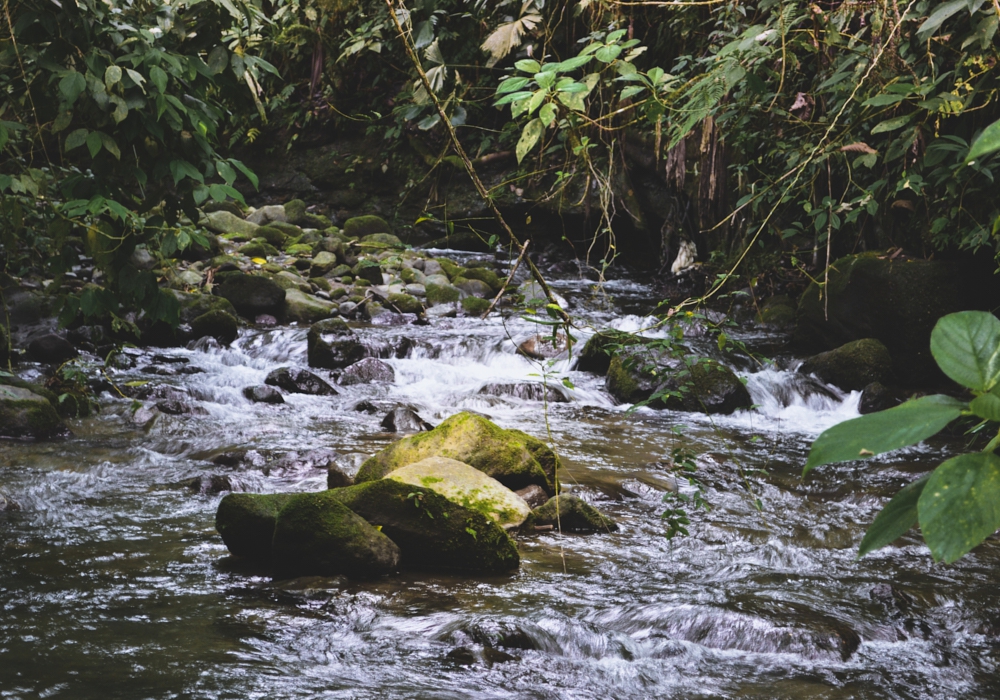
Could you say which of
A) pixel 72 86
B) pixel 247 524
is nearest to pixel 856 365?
pixel 247 524

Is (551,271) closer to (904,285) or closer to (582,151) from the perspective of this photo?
(904,285)

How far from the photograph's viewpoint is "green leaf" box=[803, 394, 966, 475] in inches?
22.8

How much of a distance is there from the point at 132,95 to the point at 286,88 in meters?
14.5

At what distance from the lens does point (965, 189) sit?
199 inches

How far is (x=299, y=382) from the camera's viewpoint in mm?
7199

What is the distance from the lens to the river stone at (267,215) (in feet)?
46.8

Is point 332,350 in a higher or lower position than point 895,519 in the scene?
lower

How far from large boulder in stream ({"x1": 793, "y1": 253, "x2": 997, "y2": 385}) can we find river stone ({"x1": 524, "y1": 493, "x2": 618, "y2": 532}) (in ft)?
13.0

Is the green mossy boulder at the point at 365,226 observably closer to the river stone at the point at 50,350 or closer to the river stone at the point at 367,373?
the river stone at the point at 367,373

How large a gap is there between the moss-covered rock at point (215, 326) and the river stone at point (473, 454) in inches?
198

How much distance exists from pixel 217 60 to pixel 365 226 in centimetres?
1148

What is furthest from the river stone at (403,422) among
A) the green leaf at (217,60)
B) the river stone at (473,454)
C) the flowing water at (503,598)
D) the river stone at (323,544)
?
the green leaf at (217,60)

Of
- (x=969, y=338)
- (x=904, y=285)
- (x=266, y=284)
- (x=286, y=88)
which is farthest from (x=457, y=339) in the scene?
(x=286, y=88)

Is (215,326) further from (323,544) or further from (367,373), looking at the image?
(323,544)
